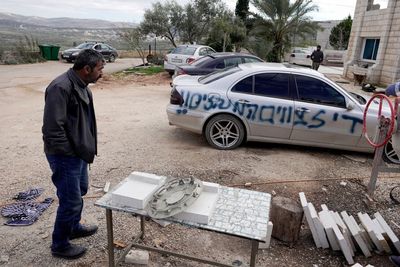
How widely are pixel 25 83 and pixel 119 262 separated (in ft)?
41.8

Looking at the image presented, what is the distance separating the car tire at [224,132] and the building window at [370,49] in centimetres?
A: 1454

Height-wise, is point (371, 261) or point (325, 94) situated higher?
point (325, 94)

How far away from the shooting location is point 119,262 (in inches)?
119

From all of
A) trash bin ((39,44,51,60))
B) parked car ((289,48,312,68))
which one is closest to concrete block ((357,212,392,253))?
parked car ((289,48,312,68))

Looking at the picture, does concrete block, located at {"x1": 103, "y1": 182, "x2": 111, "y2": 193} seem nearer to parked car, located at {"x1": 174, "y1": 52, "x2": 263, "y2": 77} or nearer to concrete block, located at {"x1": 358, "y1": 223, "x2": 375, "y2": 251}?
concrete block, located at {"x1": 358, "y1": 223, "x2": 375, "y2": 251}

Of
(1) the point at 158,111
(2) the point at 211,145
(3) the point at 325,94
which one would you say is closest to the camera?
(3) the point at 325,94

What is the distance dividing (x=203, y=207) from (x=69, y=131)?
1.21m

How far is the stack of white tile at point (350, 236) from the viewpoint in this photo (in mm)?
3400

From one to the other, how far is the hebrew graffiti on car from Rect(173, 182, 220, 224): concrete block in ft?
10.1

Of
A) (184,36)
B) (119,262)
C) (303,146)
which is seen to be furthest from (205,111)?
(184,36)

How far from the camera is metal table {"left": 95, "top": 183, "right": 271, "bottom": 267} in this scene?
7.88ft

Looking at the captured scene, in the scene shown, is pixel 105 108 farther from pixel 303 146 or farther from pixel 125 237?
pixel 125 237

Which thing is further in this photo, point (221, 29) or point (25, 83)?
point (221, 29)

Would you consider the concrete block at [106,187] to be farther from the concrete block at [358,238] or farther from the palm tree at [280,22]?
the palm tree at [280,22]
